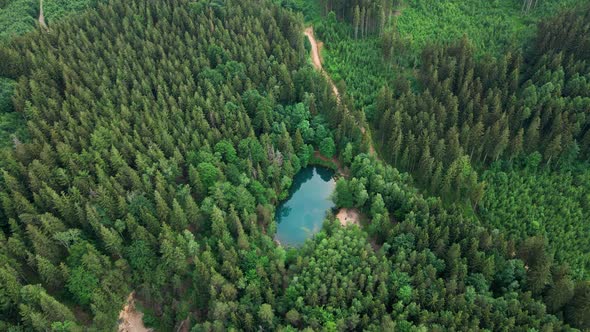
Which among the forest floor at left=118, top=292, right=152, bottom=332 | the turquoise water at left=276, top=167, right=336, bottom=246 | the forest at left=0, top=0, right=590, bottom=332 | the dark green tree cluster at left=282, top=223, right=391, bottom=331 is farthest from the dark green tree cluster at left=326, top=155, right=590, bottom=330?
the forest floor at left=118, top=292, right=152, bottom=332

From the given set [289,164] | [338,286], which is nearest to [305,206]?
[289,164]

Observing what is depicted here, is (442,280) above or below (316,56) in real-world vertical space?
below

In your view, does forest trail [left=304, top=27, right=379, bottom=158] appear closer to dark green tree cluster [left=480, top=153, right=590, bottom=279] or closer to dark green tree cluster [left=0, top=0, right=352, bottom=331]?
dark green tree cluster [left=0, top=0, right=352, bottom=331]

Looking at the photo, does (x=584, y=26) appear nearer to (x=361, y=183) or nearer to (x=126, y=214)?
(x=361, y=183)

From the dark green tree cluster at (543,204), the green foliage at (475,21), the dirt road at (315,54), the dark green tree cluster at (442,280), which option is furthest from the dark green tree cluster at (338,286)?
the green foliage at (475,21)

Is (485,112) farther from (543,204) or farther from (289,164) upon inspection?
(289,164)

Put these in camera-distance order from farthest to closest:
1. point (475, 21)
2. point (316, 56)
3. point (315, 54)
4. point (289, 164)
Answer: point (315, 54), point (316, 56), point (475, 21), point (289, 164)

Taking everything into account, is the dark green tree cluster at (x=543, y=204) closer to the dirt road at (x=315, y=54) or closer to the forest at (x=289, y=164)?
the forest at (x=289, y=164)
